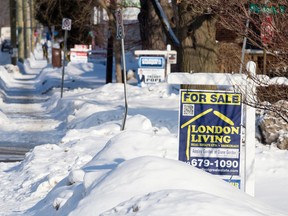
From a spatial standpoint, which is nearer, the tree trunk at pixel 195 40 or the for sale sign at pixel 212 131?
the for sale sign at pixel 212 131

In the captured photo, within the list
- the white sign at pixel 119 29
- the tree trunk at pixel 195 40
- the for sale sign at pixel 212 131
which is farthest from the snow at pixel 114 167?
the white sign at pixel 119 29

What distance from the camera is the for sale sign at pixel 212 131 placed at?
391 inches

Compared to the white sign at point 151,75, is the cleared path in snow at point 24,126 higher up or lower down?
lower down

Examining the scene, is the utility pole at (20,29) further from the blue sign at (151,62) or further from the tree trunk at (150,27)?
the blue sign at (151,62)

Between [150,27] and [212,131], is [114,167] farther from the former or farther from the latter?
[150,27]

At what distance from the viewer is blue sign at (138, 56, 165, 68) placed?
28.1m

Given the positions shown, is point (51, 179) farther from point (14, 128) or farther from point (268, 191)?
point (14, 128)

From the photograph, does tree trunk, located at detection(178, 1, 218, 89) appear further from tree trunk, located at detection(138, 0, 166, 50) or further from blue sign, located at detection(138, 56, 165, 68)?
blue sign, located at detection(138, 56, 165, 68)

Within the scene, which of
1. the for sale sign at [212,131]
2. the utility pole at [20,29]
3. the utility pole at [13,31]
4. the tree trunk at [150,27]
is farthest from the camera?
the utility pole at [20,29]

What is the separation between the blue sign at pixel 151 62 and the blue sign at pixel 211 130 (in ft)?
58.9

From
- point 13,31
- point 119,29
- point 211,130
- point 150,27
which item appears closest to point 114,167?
point 211,130

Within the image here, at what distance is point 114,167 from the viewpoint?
9.30 m

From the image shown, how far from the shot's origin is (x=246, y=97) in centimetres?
937

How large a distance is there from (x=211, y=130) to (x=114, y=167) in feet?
4.35
